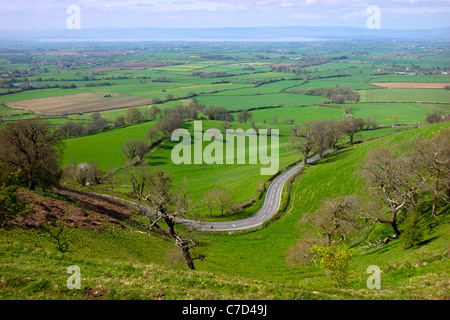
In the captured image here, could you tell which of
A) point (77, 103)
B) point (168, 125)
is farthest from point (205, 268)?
point (77, 103)

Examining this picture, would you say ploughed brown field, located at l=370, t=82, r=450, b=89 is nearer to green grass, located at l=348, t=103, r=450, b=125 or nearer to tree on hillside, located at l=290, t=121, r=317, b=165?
green grass, located at l=348, t=103, r=450, b=125

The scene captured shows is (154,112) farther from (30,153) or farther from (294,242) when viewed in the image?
(294,242)

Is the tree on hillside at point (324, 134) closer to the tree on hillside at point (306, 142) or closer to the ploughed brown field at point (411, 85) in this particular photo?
the tree on hillside at point (306, 142)

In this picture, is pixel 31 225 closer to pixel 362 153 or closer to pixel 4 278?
pixel 4 278

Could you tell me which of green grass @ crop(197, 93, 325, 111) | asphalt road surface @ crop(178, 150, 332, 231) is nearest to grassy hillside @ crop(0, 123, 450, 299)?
asphalt road surface @ crop(178, 150, 332, 231)

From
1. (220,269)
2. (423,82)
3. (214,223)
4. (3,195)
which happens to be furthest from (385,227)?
(423,82)

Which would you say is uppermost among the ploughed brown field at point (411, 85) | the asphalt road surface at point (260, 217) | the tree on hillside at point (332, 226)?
the ploughed brown field at point (411, 85)

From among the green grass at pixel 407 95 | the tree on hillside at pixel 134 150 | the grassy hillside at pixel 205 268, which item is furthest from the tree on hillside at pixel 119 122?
the green grass at pixel 407 95
